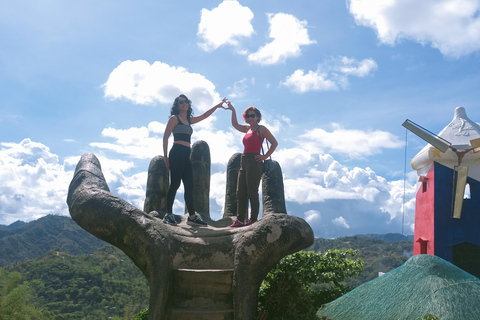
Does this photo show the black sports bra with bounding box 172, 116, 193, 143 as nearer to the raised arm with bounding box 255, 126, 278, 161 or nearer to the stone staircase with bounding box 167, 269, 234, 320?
the raised arm with bounding box 255, 126, 278, 161

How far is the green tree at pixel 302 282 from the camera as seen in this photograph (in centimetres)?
566

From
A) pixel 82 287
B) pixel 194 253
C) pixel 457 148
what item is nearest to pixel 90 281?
pixel 82 287

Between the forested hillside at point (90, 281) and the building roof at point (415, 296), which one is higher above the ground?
the building roof at point (415, 296)

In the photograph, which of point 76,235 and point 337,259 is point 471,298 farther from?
point 76,235

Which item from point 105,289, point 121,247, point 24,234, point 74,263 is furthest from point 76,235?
point 121,247

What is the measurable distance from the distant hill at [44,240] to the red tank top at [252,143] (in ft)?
278

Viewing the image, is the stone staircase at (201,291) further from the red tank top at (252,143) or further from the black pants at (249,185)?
the red tank top at (252,143)

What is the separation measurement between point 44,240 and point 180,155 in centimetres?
9676

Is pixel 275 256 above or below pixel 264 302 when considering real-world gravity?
above

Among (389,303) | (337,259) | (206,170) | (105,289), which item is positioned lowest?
(105,289)

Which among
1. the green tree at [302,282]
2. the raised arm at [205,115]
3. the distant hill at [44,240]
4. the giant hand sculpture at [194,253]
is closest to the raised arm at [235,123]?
the raised arm at [205,115]

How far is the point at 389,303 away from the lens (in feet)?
30.4

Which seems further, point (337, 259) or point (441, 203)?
point (441, 203)

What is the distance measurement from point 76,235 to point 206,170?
326 ft
